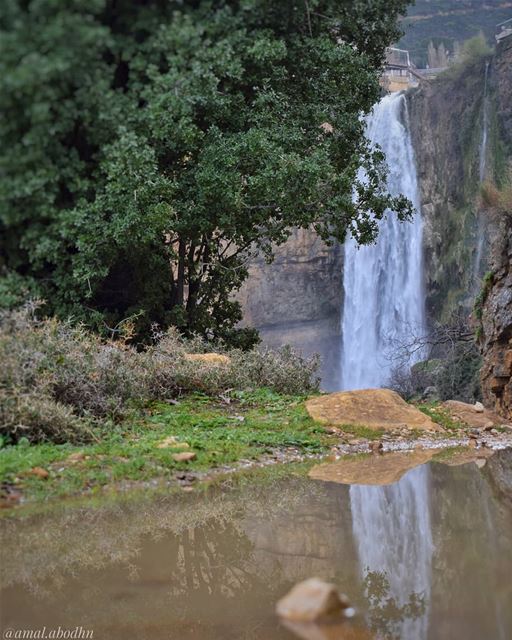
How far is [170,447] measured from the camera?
8016 mm

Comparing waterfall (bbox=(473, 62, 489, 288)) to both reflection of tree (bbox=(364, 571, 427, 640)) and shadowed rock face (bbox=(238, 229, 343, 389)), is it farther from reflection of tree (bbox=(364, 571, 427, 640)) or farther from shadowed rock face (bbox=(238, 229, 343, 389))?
reflection of tree (bbox=(364, 571, 427, 640))

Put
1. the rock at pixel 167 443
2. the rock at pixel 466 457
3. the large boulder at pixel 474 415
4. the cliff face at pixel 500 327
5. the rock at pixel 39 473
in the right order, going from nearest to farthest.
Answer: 1. the rock at pixel 39 473
2. the rock at pixel 167 443
3. the rock at pixel 466 457
4. the large boulder at pixel 474 415
5. the cliff face at pixel 500 327

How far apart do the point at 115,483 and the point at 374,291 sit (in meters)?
29.8

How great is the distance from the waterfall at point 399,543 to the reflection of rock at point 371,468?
0.23 m

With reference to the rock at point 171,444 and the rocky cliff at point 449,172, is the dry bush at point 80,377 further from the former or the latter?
the rocky cliff at point 449,172

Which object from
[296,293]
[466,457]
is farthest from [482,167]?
[466,457]

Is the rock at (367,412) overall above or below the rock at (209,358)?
below

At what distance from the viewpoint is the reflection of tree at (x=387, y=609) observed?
157 inches

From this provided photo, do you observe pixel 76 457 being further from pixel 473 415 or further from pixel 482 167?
pixel 482 167

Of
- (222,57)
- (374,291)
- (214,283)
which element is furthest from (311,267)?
(222,57)

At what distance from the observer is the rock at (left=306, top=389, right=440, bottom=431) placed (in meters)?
10.3

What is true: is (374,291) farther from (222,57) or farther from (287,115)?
(222,57)

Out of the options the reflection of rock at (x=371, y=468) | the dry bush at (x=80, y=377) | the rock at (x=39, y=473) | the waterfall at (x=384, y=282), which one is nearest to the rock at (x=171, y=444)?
the dry bush at (x=80, y=377)

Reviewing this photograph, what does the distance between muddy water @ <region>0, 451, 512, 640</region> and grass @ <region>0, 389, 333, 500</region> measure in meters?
0.65
